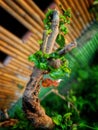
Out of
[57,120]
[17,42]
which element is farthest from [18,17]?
[57,120]

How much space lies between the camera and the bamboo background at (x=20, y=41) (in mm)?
4605

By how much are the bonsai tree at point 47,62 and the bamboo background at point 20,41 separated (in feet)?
5.12

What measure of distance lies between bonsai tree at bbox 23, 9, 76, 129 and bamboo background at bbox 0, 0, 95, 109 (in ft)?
5.12

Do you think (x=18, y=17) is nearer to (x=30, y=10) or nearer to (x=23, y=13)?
(x=23, y=13)

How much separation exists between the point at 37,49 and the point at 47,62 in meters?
2.96

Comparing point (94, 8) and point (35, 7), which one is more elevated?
point (94, 8)

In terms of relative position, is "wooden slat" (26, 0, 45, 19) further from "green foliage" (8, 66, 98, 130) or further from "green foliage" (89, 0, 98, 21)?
"green foliage" (8, 66, 98, 130)

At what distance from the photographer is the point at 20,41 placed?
507 cm

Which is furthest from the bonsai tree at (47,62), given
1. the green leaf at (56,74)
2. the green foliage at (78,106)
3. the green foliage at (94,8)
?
the green foliage at (94,8)

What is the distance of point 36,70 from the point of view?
2869 millimetres

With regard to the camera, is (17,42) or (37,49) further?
(37,49)

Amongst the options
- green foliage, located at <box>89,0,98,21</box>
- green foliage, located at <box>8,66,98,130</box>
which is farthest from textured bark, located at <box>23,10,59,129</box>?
green foliage, located at <box>89,0,98,21</box>

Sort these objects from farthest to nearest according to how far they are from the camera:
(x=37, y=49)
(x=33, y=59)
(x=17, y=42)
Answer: (x=37, y=49) < (x=17, y=42) < (x=33, y=59)

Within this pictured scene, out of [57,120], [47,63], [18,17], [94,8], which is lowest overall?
[57,120]
